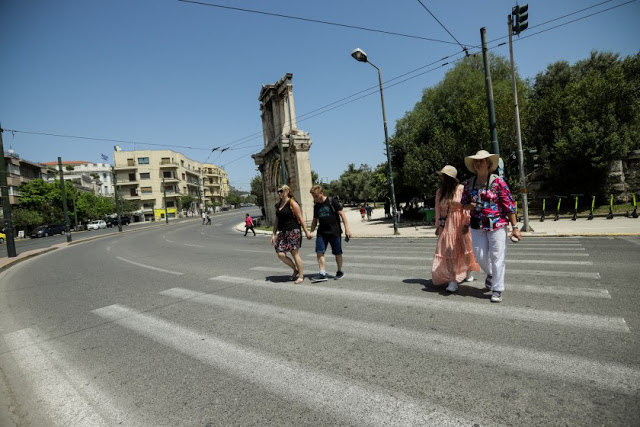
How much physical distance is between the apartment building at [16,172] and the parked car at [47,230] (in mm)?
8631

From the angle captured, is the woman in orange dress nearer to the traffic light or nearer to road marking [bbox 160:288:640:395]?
road marking [bbox 160:288:640:395]

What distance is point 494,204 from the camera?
4.54 metres

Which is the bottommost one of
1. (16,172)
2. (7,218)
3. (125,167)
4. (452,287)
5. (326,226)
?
(452,287)

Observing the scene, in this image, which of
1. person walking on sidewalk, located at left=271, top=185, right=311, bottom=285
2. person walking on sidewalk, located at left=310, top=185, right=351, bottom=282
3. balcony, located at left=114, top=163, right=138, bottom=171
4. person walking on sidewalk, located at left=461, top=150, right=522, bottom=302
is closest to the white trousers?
person walking on sidewalk, located at left=461, top=150, right=522, bottom=302

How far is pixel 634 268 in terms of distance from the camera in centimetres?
580

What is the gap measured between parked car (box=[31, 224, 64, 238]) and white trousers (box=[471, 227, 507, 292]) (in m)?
54.5

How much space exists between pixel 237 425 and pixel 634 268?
687cm

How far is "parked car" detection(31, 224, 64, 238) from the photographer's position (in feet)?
144

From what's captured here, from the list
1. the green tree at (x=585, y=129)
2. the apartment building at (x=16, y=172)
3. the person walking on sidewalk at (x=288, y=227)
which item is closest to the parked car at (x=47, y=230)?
the apartment building at (x=16, y=172)

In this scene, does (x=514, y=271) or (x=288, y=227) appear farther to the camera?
(x=288, y=227)

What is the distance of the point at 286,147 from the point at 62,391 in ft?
91.4

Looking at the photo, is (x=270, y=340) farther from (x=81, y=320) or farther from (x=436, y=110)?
(x=436, y=110)

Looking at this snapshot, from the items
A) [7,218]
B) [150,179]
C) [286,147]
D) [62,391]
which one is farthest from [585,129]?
[150,179]

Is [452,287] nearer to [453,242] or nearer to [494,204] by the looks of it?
[453,242]
